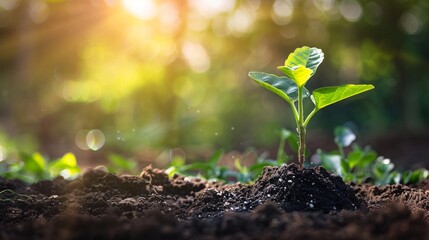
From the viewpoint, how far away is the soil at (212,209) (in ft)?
5.16

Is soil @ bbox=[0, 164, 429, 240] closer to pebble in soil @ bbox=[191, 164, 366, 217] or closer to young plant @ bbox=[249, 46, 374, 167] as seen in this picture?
pebble in soil @ bbox=[191, 164, 366, 217]

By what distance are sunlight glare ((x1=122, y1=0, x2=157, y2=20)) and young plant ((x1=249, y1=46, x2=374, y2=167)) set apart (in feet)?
22.0

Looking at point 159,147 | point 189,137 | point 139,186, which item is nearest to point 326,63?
point 189,137

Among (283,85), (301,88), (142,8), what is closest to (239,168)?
(283,85)

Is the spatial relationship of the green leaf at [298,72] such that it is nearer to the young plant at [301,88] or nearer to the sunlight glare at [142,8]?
the young plant at [301,88]

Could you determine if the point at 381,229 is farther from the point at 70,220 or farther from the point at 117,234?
the point at 70,220

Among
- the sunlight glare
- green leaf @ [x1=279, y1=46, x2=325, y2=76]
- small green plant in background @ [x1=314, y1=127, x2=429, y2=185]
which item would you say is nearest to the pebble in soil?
green leaf @ [x1=279, y1=46, x2=325, y2=76]

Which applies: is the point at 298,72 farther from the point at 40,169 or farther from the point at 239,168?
the point at 40,169

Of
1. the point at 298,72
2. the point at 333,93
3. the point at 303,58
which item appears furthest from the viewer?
the point at 303,58

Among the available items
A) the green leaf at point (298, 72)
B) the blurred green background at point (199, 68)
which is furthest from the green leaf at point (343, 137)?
the blurred green background at point (199, 68)

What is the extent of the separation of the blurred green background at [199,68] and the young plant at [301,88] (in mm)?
4237

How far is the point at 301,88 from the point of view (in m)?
2.33

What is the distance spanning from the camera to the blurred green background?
8758 mm

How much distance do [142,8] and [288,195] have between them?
7465mm
